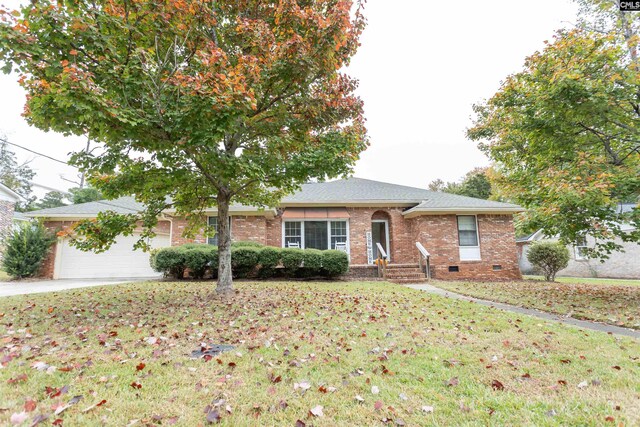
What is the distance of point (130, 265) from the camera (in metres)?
15.5

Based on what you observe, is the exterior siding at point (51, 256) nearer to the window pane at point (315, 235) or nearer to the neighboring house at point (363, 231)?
the neighboring house at point (363, 231)

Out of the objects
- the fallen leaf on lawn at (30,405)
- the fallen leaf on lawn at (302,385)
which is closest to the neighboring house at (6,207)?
the fallen leaf on lawn at (30,405)

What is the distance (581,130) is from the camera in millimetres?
8578

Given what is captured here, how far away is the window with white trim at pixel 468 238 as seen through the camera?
14.8 meters

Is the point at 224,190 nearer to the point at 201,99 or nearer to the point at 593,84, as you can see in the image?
the point at 201,99

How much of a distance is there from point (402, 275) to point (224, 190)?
346 inches

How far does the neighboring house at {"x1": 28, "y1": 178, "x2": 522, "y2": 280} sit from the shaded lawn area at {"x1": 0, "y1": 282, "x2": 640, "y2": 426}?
918cm

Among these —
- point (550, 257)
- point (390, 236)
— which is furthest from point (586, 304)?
point (390, 236)

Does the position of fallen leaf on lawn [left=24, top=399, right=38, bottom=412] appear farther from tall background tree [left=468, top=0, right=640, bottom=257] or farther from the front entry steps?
the front entry steps

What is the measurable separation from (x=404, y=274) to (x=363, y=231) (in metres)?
3.17

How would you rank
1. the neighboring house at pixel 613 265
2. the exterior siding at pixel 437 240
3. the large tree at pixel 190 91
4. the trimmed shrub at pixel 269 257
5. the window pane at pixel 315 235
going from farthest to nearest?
the neighboring house at pixel 613 265 → the window pane at pixel 315 235 → the exterior siding at pixel 437 240 → the trimmed shrub at pixel 269 257 → the large tree at pixel 190 91

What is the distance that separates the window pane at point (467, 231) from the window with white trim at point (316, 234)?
5530 mm

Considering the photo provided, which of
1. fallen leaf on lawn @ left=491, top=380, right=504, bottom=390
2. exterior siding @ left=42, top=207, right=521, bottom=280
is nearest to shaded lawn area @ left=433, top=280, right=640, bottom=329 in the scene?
fallen leaf on lawn @ left=491, top=380, right=504, bottom=390

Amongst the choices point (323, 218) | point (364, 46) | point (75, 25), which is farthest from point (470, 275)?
point (75, 25)
